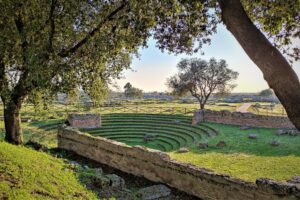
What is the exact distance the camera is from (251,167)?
14656 millimetres

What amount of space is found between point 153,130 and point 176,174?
57.0ft

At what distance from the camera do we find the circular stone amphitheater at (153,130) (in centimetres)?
2416

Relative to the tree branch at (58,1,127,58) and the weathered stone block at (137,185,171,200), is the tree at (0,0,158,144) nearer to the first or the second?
the tree branch at (58,1,127,58)

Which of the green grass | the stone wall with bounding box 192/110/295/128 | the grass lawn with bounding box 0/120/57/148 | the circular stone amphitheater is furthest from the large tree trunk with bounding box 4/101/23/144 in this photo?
the stone wall with bounding box 192/110/295/128

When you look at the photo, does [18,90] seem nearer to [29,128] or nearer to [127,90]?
[29,128]

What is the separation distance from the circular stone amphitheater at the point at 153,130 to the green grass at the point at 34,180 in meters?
13.6

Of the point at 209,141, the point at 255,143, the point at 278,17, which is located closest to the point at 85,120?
the point at 209,141

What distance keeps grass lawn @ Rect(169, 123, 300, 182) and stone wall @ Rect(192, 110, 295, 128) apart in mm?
1645

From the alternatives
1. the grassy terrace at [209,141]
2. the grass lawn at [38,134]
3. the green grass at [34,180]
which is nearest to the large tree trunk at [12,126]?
the green grass at [34,180]

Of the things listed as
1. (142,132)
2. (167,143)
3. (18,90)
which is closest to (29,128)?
(142,132)

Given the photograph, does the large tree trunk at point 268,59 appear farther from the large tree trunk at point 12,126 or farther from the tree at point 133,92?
the tree at point 133,92

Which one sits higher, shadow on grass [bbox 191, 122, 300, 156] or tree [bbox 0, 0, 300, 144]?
tree [bbox 0, 0, 300, 144]

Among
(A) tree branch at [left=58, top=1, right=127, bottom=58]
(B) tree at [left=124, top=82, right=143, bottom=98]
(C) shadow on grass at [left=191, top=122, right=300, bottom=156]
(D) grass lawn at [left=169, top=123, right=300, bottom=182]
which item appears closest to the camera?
(A) tree branch at [left=58, top=1, right=127, bottom=58]

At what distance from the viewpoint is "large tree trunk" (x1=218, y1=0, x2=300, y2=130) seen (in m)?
4.63
